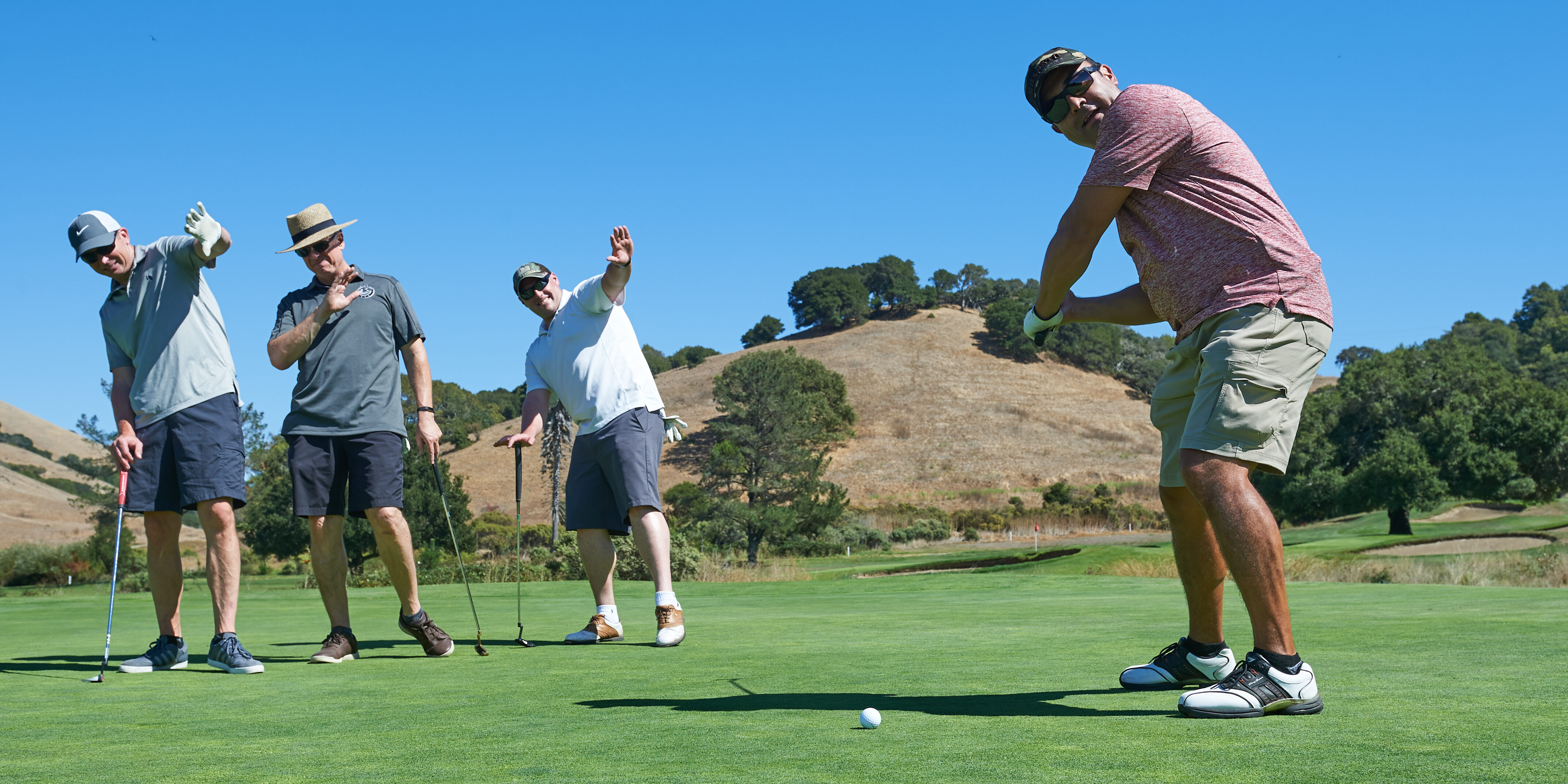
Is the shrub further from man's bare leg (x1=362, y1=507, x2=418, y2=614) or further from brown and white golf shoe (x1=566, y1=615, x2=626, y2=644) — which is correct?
man's bare leg (x1=362, y1=507, x2=418, y2=614)

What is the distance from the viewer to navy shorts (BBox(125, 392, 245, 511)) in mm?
5188

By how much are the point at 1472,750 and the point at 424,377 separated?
15.8 feet

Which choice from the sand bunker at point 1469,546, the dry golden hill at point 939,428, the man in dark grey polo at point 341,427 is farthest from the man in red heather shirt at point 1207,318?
the dry golden hill at point 939,428

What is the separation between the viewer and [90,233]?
5289 millimetres

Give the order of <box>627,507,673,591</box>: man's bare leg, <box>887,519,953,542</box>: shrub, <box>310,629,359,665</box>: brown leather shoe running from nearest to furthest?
<box>310,629,359,665</box>: brown leather shoe → <box>627,507,673,591</box>: man's bare leg → <box>887,519,953,542</box>: shrub

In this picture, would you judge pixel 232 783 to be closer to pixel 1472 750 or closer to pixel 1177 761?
pixel 1177 761

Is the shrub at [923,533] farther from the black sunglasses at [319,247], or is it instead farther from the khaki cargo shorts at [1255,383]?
the khaki cargo shorts at [1255,383]

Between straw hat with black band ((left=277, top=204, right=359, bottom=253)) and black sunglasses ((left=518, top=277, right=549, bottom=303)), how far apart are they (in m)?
1.18

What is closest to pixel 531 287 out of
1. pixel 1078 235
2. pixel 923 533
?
pixel 1078 235

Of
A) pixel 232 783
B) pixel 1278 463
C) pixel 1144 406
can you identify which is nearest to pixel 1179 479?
pixel 1278 463

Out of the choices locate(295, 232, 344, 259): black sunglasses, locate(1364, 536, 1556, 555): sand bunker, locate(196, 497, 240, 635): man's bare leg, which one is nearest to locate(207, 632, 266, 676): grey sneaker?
locate(196, 497, 240, 635): man's bare leg

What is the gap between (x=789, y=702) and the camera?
3.38 metres

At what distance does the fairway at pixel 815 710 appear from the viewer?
92.2 inches

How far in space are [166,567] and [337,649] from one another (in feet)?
3.06
